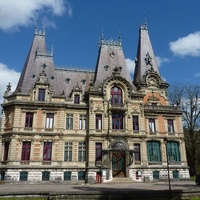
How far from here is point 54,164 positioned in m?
31.9

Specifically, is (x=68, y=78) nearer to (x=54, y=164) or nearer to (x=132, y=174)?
(x=54, y=164)

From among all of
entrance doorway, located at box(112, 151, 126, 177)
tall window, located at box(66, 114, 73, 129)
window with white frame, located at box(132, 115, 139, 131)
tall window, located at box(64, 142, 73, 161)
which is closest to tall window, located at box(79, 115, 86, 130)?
tall window, located at box(66, 114, 73, 129)

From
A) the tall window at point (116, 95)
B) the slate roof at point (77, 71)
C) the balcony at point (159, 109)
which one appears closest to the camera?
the tall window at point (116, 95)

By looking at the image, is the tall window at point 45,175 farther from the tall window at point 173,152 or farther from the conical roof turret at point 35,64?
the tall window at point 173,152

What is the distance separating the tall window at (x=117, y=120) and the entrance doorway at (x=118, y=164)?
12.6ft

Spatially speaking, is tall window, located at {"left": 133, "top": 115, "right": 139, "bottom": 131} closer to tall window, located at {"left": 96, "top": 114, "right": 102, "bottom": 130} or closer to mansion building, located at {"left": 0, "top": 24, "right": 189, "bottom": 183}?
mansion building, located at {"left": 0, "top": 24, "right": 189, "bottom": 183}

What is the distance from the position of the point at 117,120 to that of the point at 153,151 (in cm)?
727

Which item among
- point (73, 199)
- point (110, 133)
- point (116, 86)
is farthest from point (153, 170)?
point (73, 199)

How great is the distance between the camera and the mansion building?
3198cm

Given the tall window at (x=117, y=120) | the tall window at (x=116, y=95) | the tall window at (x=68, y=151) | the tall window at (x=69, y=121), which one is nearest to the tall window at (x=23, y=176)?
the tall window at (x=68, y=151)

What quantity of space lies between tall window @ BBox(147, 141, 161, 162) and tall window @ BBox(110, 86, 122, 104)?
8092 millimetres

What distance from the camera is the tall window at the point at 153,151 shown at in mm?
35341

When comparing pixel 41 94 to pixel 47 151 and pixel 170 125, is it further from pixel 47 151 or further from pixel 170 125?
pixel 170 125

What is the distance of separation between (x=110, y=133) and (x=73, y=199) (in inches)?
764
